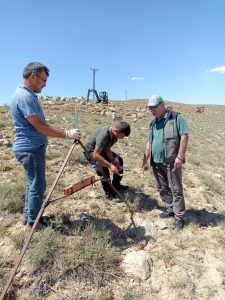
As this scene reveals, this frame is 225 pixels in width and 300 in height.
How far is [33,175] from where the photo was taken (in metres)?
4.00

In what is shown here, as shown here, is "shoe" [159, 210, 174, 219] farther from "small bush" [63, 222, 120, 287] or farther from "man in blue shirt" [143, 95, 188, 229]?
"small bush" [63, 222, 120, 287]

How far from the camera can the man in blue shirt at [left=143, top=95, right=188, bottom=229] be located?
464 cm

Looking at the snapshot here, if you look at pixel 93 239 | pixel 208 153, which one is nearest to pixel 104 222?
pixel 93 239

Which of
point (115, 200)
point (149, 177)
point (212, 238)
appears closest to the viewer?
point (212, 238)

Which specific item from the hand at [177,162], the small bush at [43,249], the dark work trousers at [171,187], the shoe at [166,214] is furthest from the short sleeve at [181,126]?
the small bush at [43,249]

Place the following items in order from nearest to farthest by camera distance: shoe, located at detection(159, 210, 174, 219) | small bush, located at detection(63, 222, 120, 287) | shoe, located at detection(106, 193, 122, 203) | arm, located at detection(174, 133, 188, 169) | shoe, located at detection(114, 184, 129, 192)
A: small bush, located at detection(63, 222, 120, 287) < arm, located at detection(174, 133, 188, 169) < shoe, located at detection(159, 210, 174, 219) < shoe, located at detection(106, 193, 122, 203) < shoe, located at detection(114, 184, 129, 192)

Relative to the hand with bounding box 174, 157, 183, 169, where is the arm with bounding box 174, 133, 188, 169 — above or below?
above

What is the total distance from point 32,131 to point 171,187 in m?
2.20

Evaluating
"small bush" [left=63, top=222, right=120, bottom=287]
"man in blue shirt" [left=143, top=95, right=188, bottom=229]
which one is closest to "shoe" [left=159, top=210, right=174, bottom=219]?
"man in blue shirt" [left=143, top=95, right=188, bottom=229]

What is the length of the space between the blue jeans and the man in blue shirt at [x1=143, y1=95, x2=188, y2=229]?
1.75 meters

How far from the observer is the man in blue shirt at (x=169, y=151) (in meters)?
4.64

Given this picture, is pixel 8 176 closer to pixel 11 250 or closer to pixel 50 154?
pixel 50 154

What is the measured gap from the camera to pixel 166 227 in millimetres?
5004

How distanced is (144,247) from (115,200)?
1.21 m
